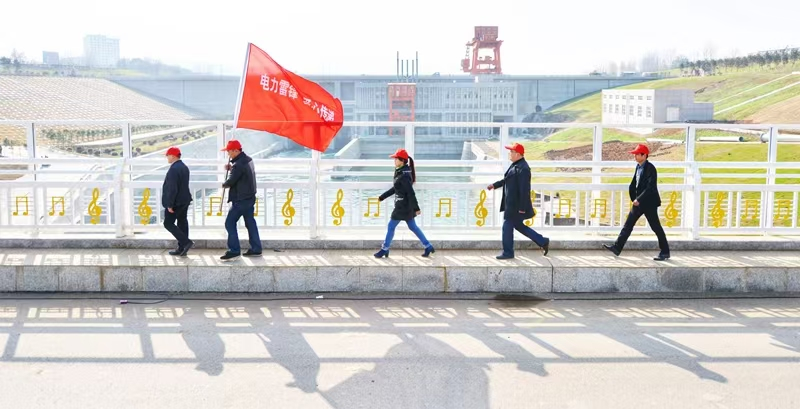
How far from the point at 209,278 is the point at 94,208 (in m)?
2.11

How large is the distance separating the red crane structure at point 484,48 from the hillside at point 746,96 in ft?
117

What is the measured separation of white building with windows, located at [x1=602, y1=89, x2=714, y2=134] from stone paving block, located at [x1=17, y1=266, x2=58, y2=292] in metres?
50.8

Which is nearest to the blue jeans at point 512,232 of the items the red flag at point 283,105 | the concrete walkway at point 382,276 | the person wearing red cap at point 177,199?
the concrete walkway at point 382,276

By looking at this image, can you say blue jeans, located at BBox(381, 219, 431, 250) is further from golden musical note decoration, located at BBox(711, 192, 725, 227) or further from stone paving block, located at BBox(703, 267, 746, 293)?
golden musical note decoration, located at BBox(711, 192, 725, 227)

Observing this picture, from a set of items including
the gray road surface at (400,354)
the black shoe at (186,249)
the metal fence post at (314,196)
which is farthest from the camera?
the metal fence post at (314,196)

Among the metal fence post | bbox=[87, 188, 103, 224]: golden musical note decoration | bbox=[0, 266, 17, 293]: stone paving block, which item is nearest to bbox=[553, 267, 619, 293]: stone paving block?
the metal fence post

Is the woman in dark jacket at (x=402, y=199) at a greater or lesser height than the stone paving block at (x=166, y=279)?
greater

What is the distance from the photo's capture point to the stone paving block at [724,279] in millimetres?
7984

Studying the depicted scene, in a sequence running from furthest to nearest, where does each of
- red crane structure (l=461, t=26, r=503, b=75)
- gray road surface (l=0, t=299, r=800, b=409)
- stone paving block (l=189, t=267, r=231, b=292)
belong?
red crane structure (l=461, t=26, r=503, b=75) < stone paving block (l=189, t=267, r=231, b=292) < gray road surface (l=0, t=299, r=800, b=409)

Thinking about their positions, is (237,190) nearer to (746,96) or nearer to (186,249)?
(186,249)

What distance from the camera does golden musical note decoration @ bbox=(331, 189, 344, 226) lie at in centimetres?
901

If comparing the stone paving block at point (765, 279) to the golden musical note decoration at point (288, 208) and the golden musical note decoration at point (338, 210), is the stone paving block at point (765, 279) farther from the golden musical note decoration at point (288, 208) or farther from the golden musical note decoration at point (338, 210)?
the golden musical note decoration at point (288, 208)

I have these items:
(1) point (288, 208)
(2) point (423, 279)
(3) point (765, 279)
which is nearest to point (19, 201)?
(1) point (288, 208)

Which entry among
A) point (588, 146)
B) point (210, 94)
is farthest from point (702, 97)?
point (210, 94)
